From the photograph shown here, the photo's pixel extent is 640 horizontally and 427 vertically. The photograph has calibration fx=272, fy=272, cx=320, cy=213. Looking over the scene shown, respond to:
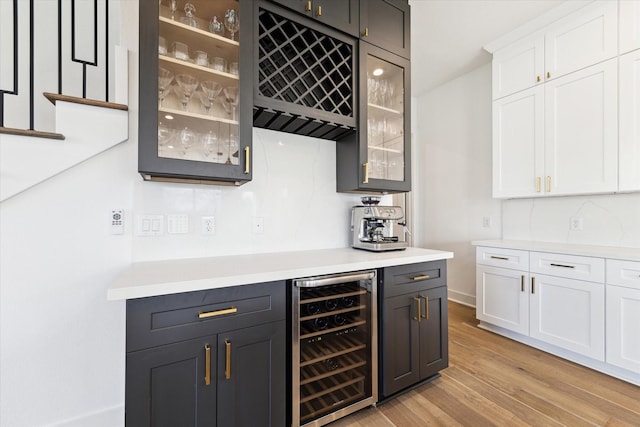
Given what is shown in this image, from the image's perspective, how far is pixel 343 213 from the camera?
2.25 metres

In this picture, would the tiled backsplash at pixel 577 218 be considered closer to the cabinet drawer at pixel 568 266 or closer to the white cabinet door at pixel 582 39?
the cabinet drawer at pixel 568 266

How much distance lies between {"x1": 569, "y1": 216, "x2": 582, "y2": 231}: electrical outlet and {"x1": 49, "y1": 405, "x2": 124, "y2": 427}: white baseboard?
369 centimetres

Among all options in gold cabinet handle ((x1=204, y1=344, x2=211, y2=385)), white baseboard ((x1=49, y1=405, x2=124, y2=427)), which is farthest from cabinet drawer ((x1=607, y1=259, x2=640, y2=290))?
white baseboard ((x1=49, y1=405, x2=124, y2=427))

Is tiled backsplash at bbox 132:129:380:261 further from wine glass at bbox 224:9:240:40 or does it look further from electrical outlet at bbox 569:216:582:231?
electrical outlet at bbox 569:216:582:231

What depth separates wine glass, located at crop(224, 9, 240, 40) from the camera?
152cm

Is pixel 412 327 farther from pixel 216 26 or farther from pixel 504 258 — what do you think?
pixel 216 26

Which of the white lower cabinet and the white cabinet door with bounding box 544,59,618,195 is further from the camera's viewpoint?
the white cabinet door with bounding box 544,59,618,195

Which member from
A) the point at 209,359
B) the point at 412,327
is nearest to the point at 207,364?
the point at 209,359

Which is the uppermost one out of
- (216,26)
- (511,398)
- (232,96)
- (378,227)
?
(216,26)

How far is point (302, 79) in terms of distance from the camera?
1.71 metres

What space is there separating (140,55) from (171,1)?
37cm

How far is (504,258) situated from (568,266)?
0.47 metres

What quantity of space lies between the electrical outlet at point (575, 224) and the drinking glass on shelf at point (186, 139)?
323 cm

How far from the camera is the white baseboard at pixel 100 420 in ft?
4.62
